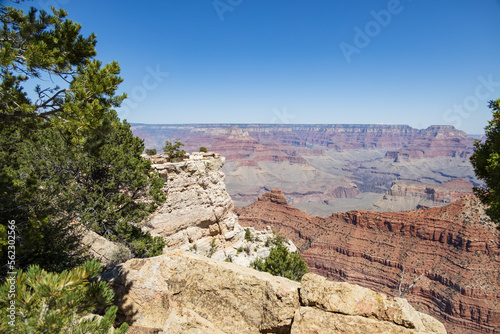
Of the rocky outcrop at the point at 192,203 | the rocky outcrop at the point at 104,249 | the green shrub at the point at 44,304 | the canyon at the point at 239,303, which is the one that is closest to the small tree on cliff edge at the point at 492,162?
the canyon at the point at 239,303

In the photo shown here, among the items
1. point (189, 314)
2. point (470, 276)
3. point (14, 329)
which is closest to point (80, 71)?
point (14, 329)

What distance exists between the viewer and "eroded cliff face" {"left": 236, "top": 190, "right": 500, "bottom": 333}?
61844 millimetres

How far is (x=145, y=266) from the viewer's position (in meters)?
9.96

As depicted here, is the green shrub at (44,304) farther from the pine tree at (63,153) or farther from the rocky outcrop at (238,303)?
the rocky outcrop at (238,303)

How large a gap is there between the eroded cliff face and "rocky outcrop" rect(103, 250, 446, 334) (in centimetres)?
8086

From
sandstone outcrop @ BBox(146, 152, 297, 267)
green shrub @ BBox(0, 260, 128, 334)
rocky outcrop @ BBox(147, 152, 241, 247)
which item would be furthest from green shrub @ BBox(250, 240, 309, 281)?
green shrub @ BBox(0, 260, 128, 334)

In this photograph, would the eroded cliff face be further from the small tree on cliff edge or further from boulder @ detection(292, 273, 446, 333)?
boulder @ detection(292, 273, 446, 333)

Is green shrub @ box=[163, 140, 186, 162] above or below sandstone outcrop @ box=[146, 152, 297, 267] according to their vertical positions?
above

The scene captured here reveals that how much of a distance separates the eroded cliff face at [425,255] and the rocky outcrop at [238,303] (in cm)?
8086

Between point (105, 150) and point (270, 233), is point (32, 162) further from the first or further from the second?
point (270, 233)

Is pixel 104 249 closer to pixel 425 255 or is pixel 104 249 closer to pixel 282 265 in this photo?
pixel 282 265

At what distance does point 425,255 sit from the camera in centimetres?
7438

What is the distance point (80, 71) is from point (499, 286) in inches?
3818

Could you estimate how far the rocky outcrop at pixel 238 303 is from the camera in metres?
7.41
